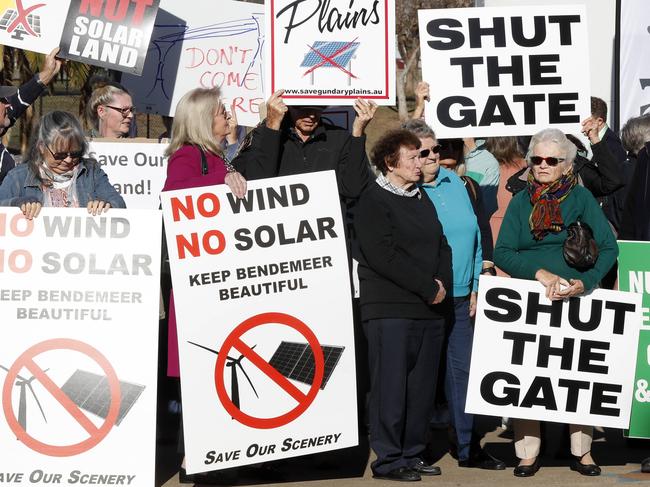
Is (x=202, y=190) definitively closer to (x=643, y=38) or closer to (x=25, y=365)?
(x=25, y=365)

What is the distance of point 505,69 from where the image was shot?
26.3 ft

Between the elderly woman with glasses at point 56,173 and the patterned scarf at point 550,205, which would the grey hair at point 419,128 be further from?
the elderly woman with glasses at point 56,173

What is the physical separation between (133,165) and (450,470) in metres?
3.24

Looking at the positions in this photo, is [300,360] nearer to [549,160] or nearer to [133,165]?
[549,160]

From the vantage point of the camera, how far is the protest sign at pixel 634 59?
1047cm

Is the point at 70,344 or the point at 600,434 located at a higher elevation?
the point at 70,344

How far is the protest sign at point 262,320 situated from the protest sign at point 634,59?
14.1 ft

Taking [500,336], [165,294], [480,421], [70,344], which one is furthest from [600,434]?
[70,344]

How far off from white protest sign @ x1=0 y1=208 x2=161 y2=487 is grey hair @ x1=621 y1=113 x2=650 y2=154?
142 inches

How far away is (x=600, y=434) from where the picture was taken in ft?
28.2

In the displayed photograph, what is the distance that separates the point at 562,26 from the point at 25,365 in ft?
12.6

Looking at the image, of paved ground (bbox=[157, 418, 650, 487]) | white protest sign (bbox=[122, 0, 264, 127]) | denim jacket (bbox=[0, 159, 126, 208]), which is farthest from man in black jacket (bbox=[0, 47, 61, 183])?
paved ground (bbox=[157, 418, 650, 487])

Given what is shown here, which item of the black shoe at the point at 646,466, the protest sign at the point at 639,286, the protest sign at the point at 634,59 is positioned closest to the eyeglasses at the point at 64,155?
the protest sign at the point at 639,286

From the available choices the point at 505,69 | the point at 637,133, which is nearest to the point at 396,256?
the point at 505,69
